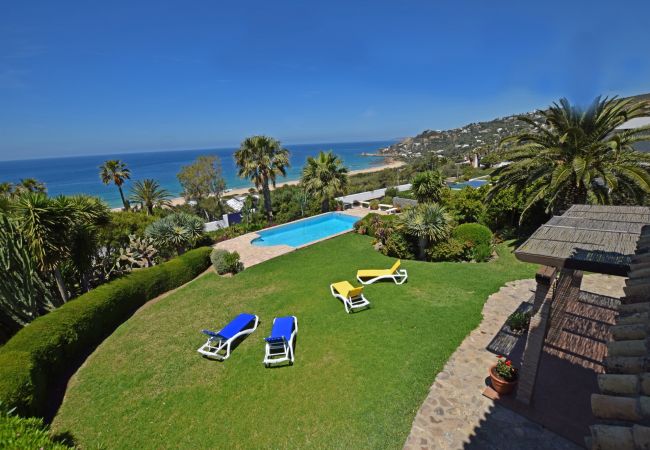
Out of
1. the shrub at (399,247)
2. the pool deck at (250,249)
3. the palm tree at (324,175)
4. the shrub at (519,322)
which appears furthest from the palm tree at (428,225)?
the palm tree at (324,175)

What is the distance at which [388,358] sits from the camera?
25.5 feet

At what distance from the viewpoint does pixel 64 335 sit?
349 inches

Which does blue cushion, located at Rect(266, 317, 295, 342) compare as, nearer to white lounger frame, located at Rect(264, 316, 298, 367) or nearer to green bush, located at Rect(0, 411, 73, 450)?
white lounger frame, located at Rect(264, 316, 298, 367)

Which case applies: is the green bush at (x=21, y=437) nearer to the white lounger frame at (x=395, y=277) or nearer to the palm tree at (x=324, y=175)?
the white lounger frame at (x=395, y=277)

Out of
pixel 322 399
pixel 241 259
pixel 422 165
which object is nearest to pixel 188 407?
pixel 322 399

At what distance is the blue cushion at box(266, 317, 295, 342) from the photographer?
8.43 m

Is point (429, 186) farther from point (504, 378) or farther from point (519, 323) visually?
point (504, 378)

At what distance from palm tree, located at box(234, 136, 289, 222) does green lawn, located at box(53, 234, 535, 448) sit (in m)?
15.2

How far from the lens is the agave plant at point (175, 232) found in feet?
55.7

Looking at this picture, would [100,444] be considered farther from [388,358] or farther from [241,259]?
[241,259]

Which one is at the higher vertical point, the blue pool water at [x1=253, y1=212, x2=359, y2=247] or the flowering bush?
the flowering bush

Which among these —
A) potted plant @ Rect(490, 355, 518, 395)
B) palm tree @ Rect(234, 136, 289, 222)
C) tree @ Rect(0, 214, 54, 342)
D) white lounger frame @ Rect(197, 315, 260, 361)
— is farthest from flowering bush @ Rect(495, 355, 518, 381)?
palm tree @ Rect(234, 136, 289, 222)

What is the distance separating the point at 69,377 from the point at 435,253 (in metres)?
15.1

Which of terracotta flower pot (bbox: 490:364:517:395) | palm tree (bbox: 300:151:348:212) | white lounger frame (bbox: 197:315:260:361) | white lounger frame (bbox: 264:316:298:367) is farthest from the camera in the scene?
palm tree (bbox: 300:151:348:212)
